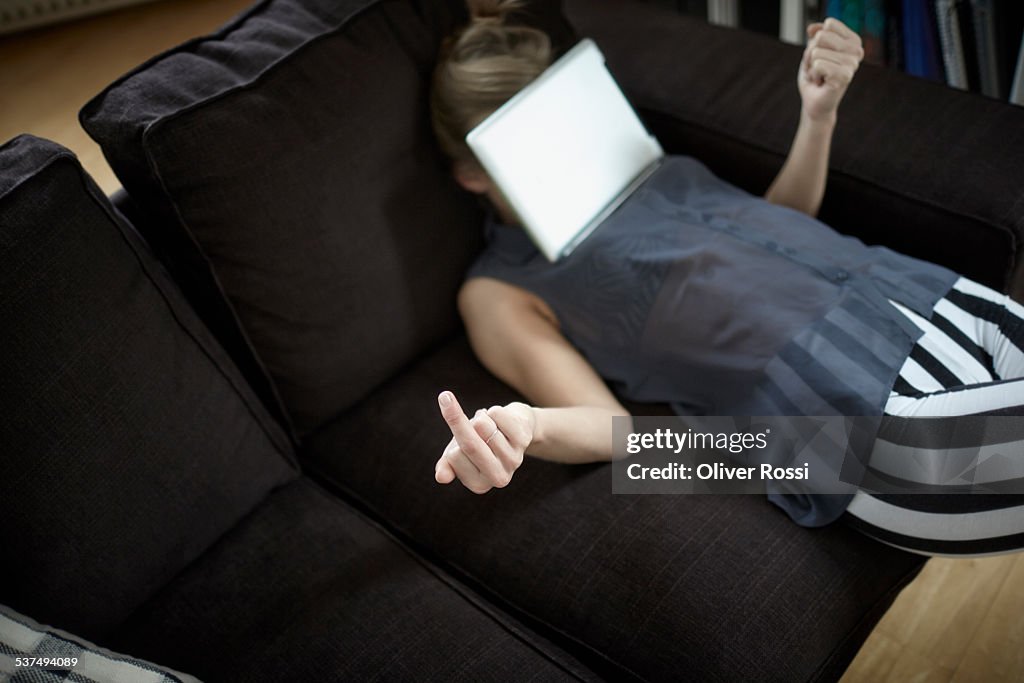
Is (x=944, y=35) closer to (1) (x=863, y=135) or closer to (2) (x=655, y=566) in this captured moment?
(1) (x=863, y=135)

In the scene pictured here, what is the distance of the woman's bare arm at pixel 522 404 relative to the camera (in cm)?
79

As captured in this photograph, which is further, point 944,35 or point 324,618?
point 944,35

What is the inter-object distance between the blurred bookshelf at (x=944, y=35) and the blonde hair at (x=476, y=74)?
68 cm

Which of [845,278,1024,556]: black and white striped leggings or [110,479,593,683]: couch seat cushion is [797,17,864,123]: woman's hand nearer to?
[845,278,1024,556]: black and white striped leggings

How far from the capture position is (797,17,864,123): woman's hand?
3.43ft

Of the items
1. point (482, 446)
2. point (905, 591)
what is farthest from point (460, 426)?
point (905, 591)

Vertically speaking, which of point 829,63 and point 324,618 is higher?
point 829,63

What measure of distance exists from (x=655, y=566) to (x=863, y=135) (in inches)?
27.8

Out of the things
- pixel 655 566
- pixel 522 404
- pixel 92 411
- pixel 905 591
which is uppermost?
pixel 92 411

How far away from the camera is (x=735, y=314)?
1.03m

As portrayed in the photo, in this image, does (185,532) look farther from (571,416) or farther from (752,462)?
(752,462)

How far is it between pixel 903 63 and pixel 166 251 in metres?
1.35

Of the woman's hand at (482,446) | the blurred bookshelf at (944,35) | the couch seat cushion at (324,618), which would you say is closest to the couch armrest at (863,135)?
the blurred bookshelf at (944,35)

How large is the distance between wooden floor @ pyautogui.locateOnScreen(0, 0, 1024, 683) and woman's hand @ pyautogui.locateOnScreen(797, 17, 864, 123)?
0.74 metres
